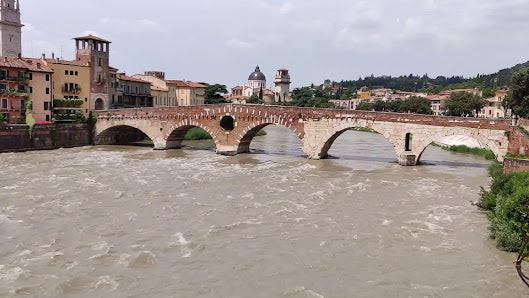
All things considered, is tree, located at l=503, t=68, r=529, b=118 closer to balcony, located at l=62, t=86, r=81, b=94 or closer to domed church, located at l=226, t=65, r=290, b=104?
balcony, located at l=62, t=86, r=81, b=94

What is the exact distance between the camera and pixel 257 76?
480 feet

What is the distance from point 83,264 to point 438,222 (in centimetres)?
1273

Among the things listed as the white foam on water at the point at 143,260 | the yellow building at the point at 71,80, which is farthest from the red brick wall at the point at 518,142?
the yellow building at the point at 71,80

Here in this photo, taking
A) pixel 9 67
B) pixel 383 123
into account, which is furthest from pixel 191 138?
pixel 383 123

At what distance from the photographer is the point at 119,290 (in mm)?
11992

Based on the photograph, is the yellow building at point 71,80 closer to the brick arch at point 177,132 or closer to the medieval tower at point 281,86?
the brick arch at point 177,132

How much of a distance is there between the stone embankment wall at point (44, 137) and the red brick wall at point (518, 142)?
115 feet

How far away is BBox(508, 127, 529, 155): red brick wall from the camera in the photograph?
91.2ft

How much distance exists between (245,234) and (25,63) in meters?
33.5

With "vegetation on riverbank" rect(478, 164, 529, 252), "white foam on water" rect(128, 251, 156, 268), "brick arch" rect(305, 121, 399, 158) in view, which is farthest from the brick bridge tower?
"vegetation on riverbank" rect(478, 164, 529, 252)

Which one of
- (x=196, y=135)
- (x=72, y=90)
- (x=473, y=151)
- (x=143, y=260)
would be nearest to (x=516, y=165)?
(x=143, y=260)

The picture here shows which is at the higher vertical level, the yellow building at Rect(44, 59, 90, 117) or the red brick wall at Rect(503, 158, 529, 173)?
the yellow building at Rect(44, 59, 90, 117)

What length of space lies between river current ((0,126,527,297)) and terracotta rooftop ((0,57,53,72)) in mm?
12988

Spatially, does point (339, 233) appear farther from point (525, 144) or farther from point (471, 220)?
point (525, 144)
